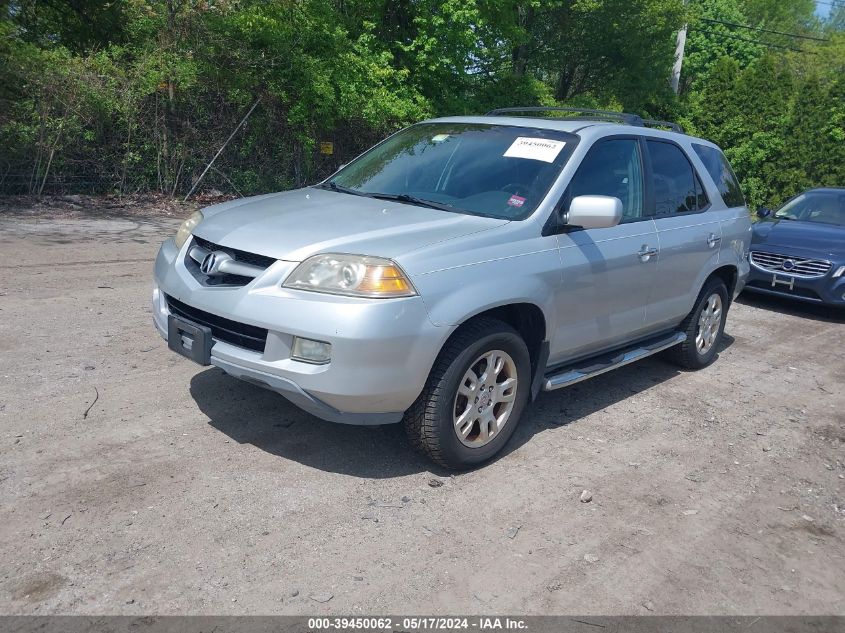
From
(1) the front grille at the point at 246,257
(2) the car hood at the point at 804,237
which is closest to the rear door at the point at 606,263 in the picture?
(1) the front grille at the point at 246,257

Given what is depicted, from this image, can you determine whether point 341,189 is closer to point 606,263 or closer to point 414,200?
point 414,200

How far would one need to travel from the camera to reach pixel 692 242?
19.1 ft

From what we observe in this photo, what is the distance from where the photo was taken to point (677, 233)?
5.65 metres

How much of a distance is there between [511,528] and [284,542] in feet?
3.55

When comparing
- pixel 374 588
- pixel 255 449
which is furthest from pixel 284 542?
pixel 255 449

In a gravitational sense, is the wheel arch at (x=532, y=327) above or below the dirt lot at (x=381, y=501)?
above

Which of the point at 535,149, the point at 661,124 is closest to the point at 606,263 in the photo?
the point at 535,149

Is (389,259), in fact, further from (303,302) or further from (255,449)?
(255,449)

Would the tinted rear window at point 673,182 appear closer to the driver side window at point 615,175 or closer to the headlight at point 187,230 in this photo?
the driver side window at point 615,175

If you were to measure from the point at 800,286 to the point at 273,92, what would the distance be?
380 inches

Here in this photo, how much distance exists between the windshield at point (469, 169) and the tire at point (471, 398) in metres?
0.81

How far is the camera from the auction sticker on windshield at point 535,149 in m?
4.85

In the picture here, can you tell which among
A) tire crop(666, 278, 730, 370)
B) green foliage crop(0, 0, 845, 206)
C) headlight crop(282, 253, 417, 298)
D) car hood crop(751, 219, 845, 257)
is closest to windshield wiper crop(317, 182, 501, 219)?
headlight crop(282, 253, 417, 298)

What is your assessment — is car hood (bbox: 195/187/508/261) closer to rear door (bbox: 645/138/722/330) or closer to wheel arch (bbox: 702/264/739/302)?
rear door (bbox: 645/138/722/330)
